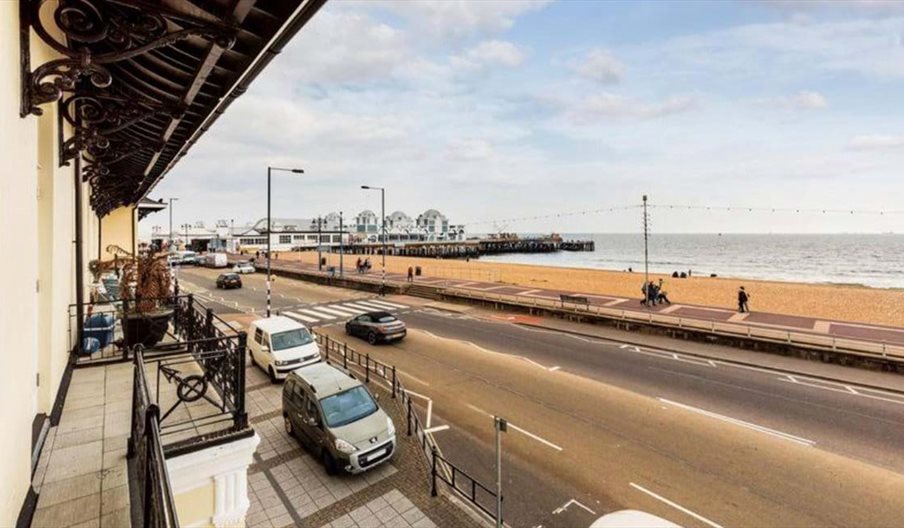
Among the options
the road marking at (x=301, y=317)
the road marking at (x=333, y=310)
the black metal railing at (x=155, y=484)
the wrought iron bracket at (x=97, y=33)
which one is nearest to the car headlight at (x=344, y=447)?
the black metal railing at (x=155, y=484)

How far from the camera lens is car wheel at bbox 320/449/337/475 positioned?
9.45 meters

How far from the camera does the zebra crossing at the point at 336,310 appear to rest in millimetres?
26578

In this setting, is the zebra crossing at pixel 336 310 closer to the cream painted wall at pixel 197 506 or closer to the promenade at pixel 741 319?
the promenade at pixel 741 319

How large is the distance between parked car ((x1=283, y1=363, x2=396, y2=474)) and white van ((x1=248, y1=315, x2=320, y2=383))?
357 centimetres

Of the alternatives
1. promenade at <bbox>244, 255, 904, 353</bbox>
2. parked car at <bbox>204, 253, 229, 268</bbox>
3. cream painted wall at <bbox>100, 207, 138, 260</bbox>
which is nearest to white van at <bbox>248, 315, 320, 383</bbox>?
cream painted wall at <bbox>100, 207, 138, 260</bbox>

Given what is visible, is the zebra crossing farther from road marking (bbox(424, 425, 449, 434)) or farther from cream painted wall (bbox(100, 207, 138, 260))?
road marking (bbox(424, 425, 449, 434))

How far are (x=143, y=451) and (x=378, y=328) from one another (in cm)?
1651

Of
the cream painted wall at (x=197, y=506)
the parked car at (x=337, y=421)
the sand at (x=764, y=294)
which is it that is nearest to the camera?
the cream painted wall at (x=197, y=506)

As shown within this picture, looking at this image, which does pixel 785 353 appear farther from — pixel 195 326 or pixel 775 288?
pixel 775 288

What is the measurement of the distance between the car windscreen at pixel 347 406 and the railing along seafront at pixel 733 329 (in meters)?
17.2

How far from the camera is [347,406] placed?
409 inches

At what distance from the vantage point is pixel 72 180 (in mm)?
8992

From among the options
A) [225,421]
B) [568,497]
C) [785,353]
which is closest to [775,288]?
[785,353]

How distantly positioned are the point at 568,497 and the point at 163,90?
31.9ft
